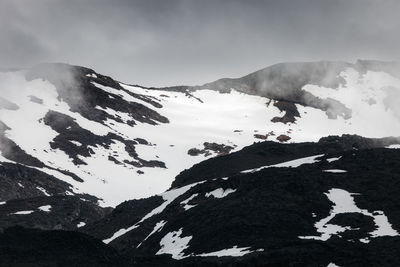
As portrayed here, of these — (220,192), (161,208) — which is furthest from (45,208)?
(220,192)

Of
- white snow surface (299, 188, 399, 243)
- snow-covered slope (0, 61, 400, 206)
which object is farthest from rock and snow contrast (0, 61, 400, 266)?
snow-covered slope (0, 61, 400, 206)

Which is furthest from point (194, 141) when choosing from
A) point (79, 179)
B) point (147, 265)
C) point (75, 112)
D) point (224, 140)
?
point (147, 265)

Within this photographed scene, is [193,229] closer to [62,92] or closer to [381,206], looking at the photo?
[381,206]

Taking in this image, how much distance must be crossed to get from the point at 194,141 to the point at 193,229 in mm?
110998

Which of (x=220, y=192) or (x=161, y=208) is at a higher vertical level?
(x=220, y=192)

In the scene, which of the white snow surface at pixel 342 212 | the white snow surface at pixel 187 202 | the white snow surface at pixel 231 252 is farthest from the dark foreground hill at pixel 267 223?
the white snow surface at pixel 187 202

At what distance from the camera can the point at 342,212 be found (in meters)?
74.5

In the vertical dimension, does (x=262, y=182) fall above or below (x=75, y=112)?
below

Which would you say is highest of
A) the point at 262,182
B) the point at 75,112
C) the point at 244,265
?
the point at 75,112

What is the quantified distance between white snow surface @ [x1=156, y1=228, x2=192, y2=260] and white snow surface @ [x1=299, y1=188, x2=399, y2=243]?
1246cm

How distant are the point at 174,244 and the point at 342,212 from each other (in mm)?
17998

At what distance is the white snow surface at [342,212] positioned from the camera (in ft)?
220

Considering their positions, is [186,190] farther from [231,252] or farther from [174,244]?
[231,252]

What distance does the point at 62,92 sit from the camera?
196 m
